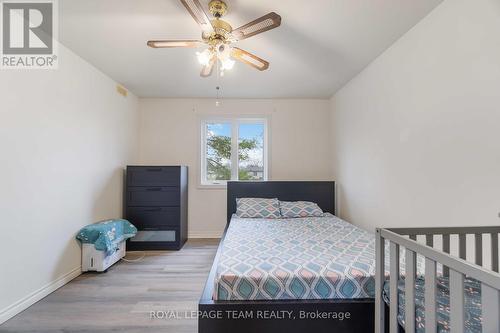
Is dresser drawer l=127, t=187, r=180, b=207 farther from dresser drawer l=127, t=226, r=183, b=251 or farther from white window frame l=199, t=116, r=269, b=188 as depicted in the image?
white window frame l=199, t=116, r=269, b=188

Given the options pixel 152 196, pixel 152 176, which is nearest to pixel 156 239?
pixel 152 196

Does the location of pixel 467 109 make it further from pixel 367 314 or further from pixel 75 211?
pixel 75 211

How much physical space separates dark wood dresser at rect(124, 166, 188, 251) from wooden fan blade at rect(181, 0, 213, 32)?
81.6 inches

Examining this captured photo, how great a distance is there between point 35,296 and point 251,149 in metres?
3.04

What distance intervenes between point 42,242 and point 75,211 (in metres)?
0.44

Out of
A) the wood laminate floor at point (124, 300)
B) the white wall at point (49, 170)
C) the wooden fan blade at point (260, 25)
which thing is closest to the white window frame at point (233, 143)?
the white wall at point (49, 170)

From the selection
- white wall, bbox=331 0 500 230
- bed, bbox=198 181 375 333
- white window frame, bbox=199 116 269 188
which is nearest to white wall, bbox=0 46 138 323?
white window frame, bbox=199 116 269 188

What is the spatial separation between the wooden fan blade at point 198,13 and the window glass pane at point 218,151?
2.32 meters

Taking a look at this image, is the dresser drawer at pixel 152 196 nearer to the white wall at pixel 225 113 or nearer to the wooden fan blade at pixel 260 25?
→ the white wall at pixel 225 113

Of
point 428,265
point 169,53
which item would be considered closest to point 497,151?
point 428,265

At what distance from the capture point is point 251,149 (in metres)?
4.03

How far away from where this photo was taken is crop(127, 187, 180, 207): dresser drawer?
10.8ft

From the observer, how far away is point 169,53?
2.43 meters

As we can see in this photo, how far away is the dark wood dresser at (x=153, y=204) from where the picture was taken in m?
3.30
